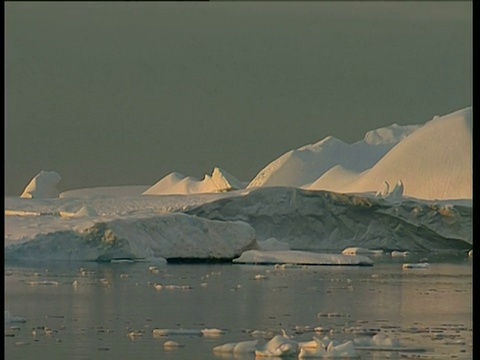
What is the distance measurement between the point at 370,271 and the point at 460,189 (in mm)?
10973

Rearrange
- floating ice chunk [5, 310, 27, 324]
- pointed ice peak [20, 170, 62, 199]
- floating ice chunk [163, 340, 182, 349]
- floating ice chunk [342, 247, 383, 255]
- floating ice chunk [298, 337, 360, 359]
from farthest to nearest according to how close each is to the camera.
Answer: pointed ice peak [20, 170, 62, 199]
floating ice chunk [342, 247, 383, 255]
floating ice chunk [5, 310, 27, 324]
floating ice chunk [163, 340, 182, 349]
floating ice chunk [298, 337, 360, 359]

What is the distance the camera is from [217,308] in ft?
30.7

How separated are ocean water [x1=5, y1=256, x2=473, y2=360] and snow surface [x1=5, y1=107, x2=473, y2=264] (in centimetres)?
67

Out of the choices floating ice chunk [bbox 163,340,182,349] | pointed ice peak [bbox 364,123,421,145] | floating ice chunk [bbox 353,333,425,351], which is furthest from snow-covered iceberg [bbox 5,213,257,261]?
pointed ice peak [bbox 364,123,421,145]

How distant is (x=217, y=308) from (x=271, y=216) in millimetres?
10355

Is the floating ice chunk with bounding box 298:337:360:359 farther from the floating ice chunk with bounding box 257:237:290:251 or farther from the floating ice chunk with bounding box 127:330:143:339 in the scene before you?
the floating ice chunk with bounding box 257:237:290:251

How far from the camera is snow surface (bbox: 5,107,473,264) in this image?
15.7 meters

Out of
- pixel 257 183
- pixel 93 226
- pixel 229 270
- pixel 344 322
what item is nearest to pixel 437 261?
pixel 229 270

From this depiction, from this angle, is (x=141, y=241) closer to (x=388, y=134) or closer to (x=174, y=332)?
(x=174, y=332)

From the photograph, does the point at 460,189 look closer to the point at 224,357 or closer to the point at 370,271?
the point at 370,271

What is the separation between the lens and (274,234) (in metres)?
19.9

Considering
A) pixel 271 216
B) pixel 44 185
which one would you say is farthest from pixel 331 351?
pixel 44 185

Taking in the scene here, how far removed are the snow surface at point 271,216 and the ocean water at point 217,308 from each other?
2.20ft

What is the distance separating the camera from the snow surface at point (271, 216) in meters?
15.7
